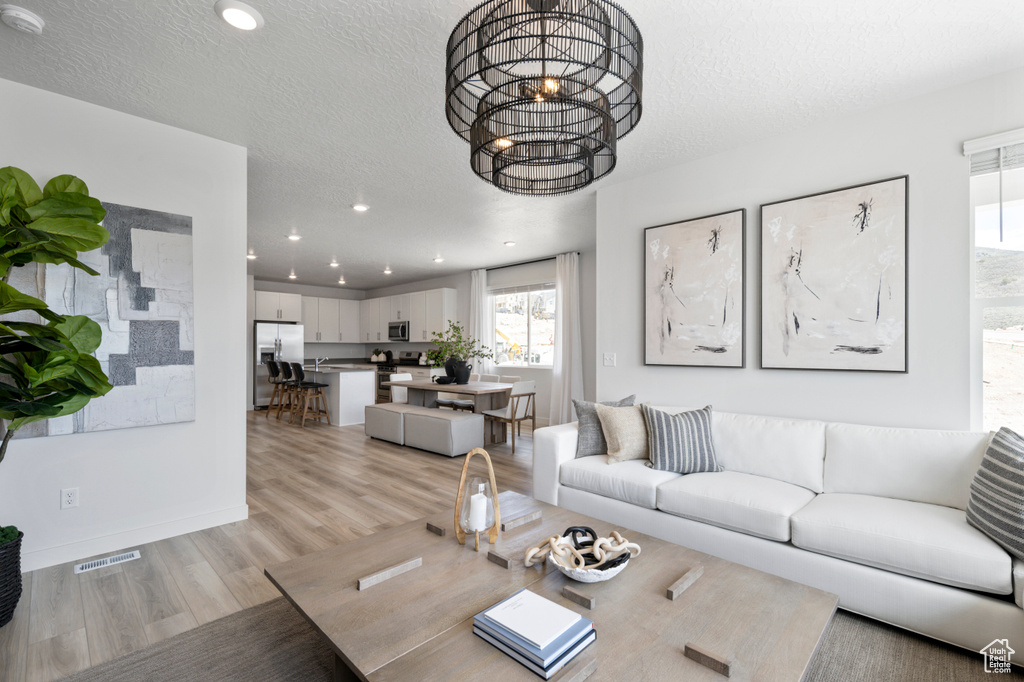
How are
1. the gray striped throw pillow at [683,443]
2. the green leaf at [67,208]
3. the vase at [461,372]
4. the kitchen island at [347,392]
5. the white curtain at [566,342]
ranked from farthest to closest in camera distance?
the kitchen island at [347,392] < the white curtain at [566,342] < the vase at [461,372] < the gray striped throw pillow at [683,443] < the green leaf at [67,208]

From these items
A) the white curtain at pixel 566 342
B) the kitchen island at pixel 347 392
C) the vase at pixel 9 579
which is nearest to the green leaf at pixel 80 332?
the vase at pixel 9 579

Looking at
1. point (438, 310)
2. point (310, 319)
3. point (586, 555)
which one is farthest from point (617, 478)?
point (310, 319)

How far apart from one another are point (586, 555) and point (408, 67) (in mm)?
2331

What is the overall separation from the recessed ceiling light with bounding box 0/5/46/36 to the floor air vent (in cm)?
260

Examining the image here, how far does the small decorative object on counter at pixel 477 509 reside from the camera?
1777 millimetres

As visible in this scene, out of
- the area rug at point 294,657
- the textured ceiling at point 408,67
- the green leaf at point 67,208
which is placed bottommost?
the area rug at point 294,657

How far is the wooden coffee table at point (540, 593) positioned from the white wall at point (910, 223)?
1695 millimetres

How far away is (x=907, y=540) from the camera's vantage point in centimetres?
189

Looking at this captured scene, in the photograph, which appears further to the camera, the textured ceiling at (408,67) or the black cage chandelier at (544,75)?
the textured ceiling at (408,67)

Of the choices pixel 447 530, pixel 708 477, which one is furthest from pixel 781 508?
pixel 447 530

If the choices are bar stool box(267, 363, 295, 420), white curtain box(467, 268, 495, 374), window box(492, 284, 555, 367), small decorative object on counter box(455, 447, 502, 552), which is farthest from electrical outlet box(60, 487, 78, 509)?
white curtain box(467, 268, 495, 374)

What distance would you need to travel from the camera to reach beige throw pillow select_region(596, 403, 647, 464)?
301cm

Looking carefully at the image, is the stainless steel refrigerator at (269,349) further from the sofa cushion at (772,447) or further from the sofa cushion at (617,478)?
the sofa cushion at (772,447)

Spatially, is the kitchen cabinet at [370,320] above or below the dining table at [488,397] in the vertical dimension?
above
